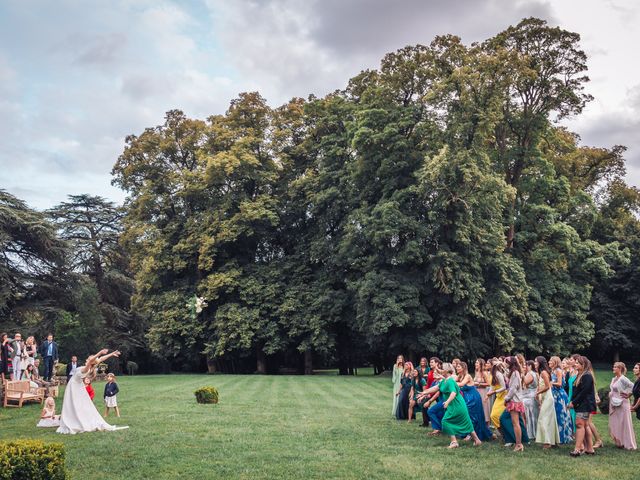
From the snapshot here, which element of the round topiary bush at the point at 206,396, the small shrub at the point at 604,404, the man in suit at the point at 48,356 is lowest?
the small shrub at the point at 604,404

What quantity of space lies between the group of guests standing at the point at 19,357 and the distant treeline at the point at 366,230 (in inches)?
412

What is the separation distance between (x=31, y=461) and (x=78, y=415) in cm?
813

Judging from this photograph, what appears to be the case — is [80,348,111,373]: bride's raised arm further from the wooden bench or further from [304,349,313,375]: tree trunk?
[304,349,313,375]: tree trunk

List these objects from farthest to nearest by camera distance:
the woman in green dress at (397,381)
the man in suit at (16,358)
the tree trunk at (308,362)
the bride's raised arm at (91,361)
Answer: the tree trunk at (308,362), the man in suit at (16,358), the woman in green dress at (397,381), the bride's raised arm at (91,361)

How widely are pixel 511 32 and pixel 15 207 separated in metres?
32.7

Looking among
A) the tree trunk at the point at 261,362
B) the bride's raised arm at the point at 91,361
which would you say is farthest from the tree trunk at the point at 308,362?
the bride's raised arm at the point at 91,361

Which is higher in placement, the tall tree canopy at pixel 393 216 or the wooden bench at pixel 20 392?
the tall tree canopy at pixel 393 216

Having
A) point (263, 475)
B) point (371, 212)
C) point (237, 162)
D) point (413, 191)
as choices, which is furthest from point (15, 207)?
point (263, 475)

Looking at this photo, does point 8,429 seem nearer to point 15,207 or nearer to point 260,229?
point 15,207

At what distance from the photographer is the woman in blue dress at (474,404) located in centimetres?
1487

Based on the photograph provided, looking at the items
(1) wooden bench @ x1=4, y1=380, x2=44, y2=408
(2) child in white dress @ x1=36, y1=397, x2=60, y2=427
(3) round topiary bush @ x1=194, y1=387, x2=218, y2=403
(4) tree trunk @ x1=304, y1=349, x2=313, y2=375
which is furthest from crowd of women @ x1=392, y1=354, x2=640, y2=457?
(4) tree trunk @ x1=304, y1=349, x2=313, y2=375

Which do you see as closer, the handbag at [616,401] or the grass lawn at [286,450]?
the grass lawn at [286,450]

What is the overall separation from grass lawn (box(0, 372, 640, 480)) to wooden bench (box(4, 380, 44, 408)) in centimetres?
85

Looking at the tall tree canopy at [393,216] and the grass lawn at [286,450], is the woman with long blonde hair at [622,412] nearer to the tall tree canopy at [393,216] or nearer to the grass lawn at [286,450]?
the grass lawn at [286,450]
